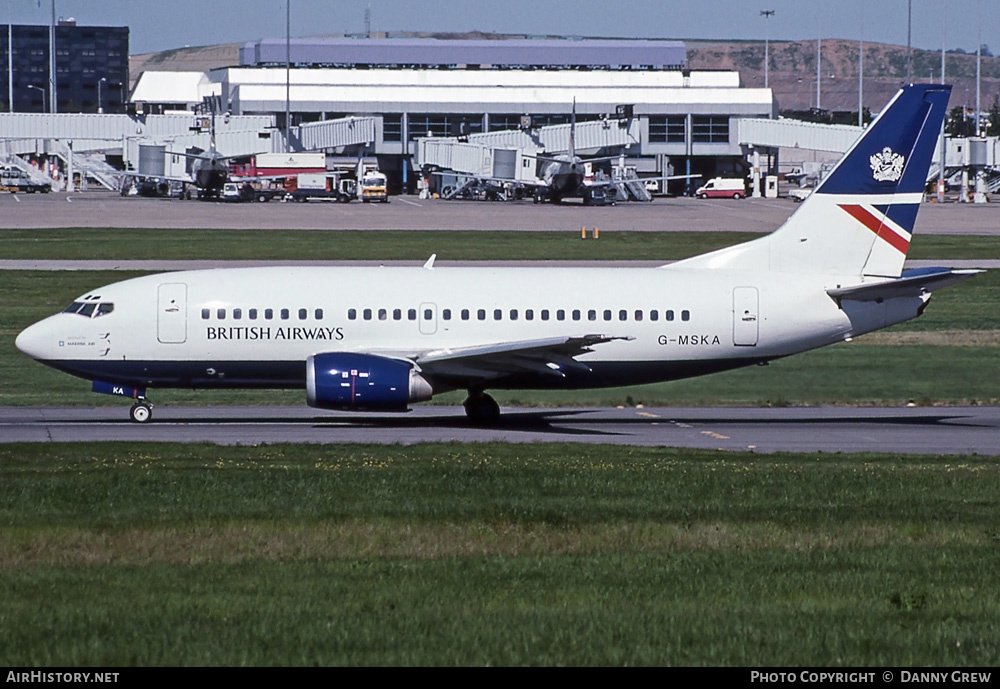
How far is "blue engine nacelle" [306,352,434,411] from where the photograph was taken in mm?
30703

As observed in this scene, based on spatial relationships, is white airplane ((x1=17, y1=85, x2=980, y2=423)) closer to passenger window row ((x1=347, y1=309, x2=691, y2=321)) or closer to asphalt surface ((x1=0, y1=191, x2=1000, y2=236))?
passenger window row ((x1=347, y1=309, x2=691, y2=321))

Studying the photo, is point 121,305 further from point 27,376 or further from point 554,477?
point 554,477

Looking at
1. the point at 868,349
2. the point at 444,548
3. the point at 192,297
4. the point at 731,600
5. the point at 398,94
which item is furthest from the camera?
the point at 398,94

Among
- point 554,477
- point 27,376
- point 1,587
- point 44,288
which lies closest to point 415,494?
point 554,477

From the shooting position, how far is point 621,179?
5576 inches

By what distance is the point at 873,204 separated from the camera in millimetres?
33688

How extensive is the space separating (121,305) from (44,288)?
24331mm

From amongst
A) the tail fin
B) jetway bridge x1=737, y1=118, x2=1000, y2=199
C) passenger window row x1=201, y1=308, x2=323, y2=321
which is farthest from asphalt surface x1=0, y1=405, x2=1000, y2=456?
jetway bridge x1=737, y1=118, x2=1000, y2=199

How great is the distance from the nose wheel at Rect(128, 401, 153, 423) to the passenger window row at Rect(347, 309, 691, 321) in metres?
5.17

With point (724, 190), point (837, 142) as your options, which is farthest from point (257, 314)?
point (837, 142)

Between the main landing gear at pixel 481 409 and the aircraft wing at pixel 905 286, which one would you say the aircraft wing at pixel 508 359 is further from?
the aircraft wing at pixel 905 286

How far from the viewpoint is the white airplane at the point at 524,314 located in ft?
105

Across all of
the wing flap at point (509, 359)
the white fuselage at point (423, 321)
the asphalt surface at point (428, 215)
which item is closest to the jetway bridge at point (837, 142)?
the asphalt surface at point (428, 215)

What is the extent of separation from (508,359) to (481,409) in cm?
198
